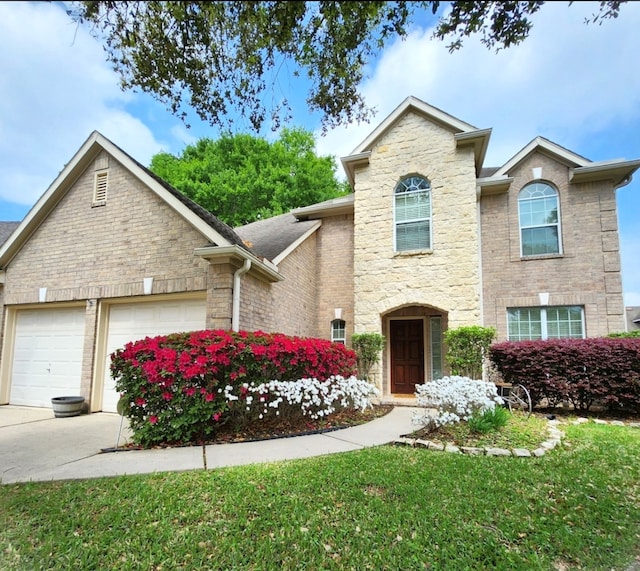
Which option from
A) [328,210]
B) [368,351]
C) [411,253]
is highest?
[328,210]

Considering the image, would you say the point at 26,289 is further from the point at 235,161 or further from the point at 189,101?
the point at 235,161

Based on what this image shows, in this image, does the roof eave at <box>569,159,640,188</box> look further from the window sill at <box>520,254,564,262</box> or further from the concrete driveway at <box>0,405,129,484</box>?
the concrete driveway at <box>0,405,129,484</box>

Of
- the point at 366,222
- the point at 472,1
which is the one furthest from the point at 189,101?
the point at 366,222

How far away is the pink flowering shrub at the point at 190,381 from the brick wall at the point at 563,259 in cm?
746

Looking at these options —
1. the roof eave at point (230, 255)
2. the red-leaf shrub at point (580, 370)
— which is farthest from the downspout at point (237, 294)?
the red-leaf shrub at point (580, 370)

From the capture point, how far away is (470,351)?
28.9 feet

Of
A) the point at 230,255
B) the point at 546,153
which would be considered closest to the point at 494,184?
the point at 546,153

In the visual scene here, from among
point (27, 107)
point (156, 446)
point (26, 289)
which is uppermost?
point (27, 107)

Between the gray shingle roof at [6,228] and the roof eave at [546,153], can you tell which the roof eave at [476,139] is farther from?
the gray shingle roof at [6,228]

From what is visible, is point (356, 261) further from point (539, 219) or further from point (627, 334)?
point (627, 334)

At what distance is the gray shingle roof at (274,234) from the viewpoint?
10.2 m

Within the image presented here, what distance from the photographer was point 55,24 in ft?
10.4

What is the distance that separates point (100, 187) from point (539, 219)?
453 inches

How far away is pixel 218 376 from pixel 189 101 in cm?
384
